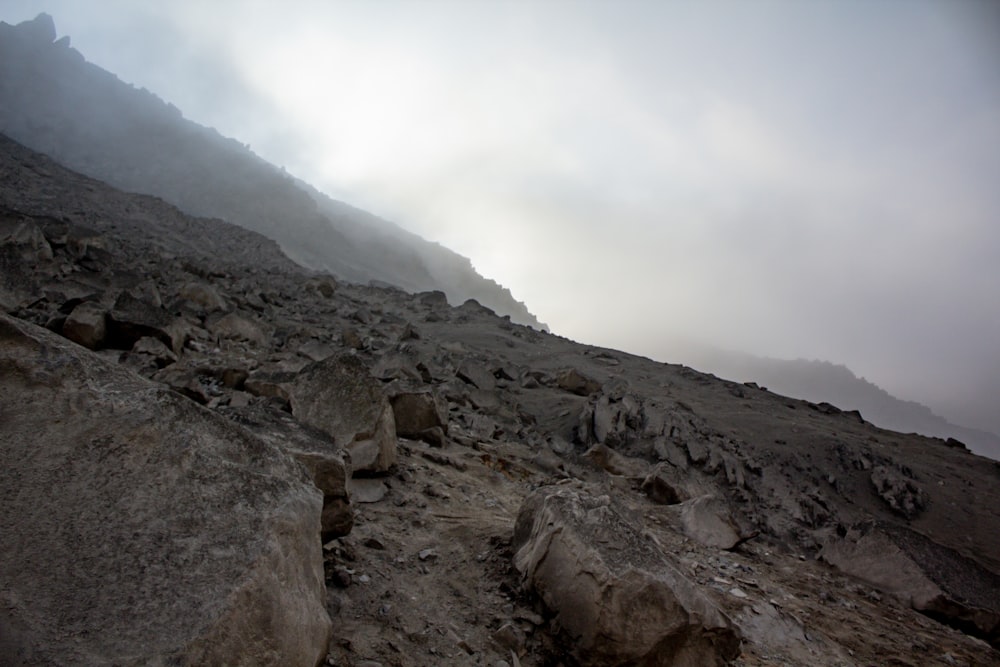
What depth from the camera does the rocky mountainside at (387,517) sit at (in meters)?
1.75

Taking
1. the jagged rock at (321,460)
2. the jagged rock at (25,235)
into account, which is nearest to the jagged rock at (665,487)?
the jagged rock at (321,460)

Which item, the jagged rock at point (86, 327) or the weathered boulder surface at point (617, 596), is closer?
the weathered boulder surface at point (617, 596)

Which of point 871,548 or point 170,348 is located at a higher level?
point 871,548

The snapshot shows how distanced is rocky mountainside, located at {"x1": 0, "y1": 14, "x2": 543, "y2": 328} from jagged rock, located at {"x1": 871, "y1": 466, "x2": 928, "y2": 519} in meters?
32.3

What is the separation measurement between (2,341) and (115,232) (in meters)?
18.9

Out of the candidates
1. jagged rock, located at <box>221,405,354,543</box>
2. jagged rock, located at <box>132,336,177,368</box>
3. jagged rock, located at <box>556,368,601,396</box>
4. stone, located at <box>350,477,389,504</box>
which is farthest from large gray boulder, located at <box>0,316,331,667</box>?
jagged rock, located at <box>556,368,601,396</box>

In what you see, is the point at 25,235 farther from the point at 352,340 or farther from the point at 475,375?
the point at 475,375

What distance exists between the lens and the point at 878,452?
39.8 ft

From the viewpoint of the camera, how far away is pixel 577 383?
12.9 metres

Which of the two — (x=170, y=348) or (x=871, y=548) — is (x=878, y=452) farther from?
(x=170, y=348)

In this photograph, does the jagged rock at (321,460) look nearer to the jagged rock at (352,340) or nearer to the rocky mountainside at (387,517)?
the rocky mountainside at (387,517)

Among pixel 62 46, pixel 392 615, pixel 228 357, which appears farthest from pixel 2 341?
pixel 62 46

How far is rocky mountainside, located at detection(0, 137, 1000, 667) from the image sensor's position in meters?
1.75

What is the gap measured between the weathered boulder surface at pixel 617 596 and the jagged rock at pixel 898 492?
32.6 ft
